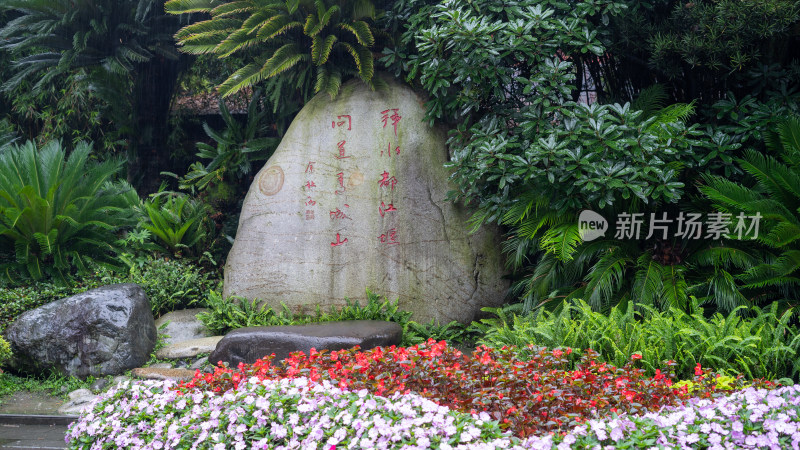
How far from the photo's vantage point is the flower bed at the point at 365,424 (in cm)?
305

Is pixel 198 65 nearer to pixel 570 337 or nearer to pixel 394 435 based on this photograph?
pixel 570 337

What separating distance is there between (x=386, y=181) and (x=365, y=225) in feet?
1.91

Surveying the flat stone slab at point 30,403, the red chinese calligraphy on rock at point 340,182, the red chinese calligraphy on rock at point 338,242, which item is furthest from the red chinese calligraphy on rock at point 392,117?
the flat stone slab at point 30,403

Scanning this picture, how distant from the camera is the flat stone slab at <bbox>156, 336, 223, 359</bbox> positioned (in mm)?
6973

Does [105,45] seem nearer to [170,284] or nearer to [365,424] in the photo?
[170,284]

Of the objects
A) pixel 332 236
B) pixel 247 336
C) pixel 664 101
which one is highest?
pixel 664 101

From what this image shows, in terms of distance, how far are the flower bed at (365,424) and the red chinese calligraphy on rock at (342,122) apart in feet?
14.8

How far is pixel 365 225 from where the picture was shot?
7625 mm

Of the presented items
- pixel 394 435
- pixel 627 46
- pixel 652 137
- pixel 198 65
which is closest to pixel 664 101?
pixel 627 46

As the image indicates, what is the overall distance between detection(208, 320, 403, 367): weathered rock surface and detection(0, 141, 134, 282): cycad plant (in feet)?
9.30

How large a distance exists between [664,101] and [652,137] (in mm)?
1921

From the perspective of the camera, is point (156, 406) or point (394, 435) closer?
point (394, 435)

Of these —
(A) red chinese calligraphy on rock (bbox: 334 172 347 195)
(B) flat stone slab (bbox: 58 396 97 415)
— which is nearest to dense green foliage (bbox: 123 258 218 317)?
(B) flat stone slab (bbox: 58 396 97 415)

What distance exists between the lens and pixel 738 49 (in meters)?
6.19
